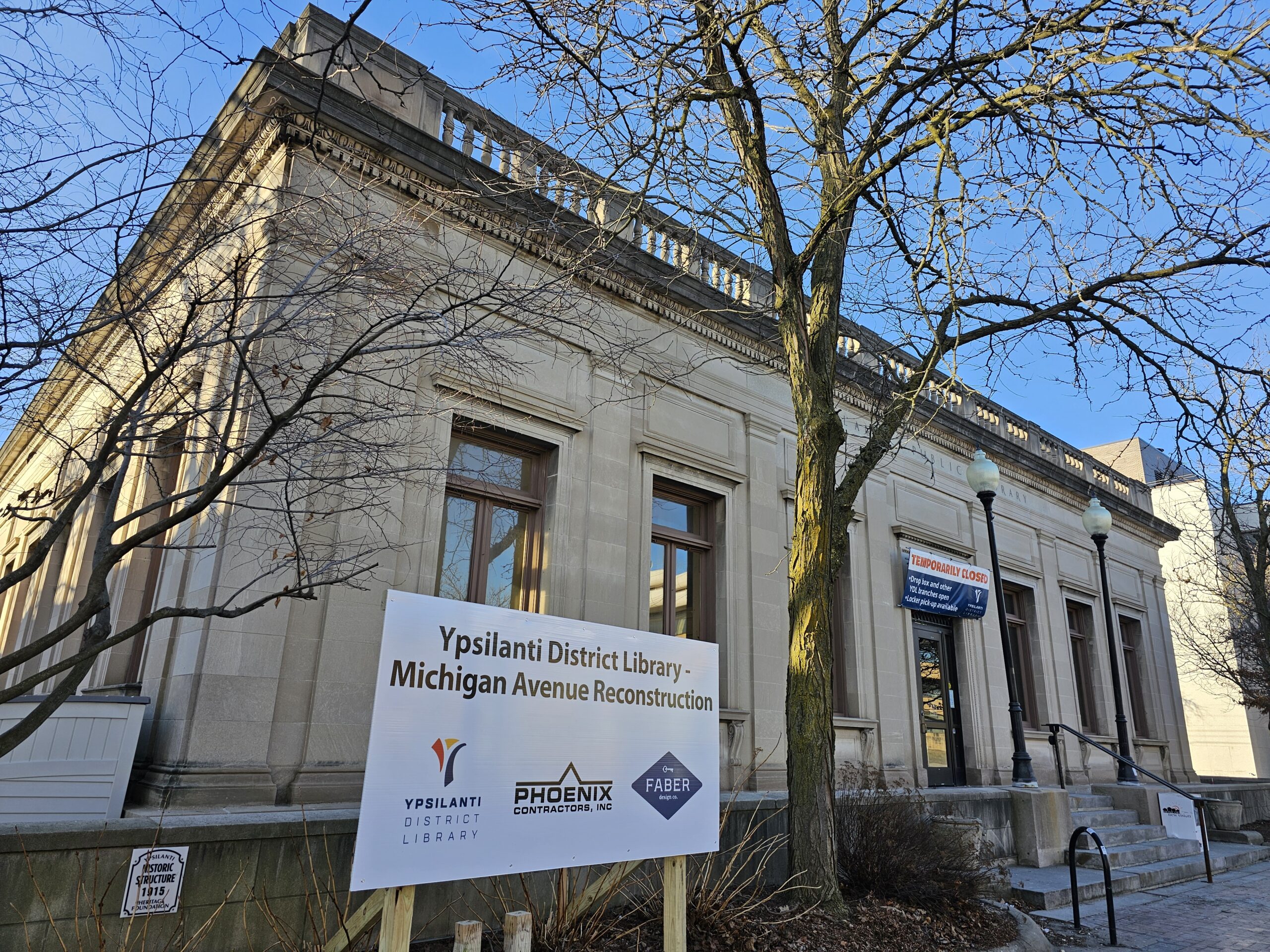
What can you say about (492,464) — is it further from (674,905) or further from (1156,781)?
(1156,781)

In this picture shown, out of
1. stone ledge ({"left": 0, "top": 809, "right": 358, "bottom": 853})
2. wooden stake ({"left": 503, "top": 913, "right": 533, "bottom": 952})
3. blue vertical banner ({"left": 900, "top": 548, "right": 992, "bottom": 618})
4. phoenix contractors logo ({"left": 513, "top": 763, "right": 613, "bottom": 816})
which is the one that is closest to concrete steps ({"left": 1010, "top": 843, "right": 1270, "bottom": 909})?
blue vertical banner ({"left": 900, "top": 548, "right": 992, "bottom": 618})

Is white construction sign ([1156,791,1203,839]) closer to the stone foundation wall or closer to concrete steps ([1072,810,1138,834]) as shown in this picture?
concrete steps ([1072,810,1138,834])

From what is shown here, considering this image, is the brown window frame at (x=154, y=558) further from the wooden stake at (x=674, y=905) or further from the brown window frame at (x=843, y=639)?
the brown window frame at (x=843, y=639)

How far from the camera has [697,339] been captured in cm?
1218

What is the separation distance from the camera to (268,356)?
759cm

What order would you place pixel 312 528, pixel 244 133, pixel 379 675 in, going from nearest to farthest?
1. pixel 379 675
2. pixel 312 528
3. pixel 244 133

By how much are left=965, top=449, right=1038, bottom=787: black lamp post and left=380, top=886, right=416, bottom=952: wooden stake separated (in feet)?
34.5

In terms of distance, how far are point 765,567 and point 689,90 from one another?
683 cm

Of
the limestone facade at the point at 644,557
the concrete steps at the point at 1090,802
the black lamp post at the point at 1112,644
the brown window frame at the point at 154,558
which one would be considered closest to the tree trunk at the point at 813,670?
the limestone facade at the point at 644,557

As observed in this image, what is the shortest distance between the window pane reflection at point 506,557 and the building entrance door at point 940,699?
839 centimetres

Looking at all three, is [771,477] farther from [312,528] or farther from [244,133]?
[244,133]

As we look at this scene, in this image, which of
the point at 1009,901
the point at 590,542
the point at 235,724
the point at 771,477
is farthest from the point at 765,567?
the point at 235,724

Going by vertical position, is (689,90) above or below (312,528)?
above

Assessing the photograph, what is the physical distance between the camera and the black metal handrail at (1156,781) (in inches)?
473
